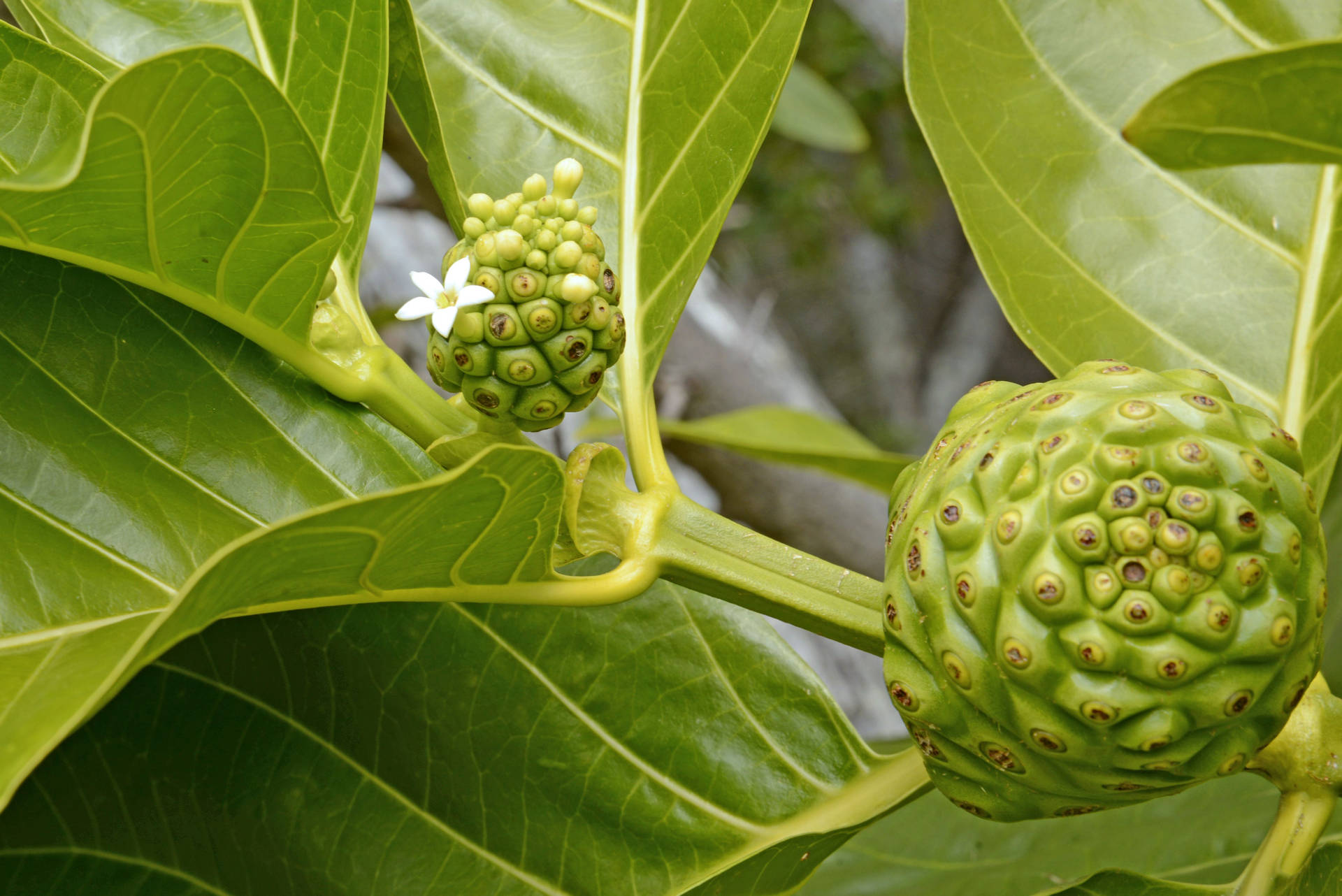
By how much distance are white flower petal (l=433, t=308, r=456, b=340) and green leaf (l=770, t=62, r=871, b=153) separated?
1.76 metres

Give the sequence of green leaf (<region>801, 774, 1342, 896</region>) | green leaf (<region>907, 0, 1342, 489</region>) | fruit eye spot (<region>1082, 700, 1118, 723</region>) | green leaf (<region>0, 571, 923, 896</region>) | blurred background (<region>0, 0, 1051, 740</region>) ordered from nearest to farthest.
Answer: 1. fruit eye spot (<region>1082, 700, 1118, 723</region>)
2. green leaf (<region>0, 571, 923, 896</region>)
3. green leaf (<region>907, 0, 1342, 489</region>)
4. green leaf (<region>801, 774, 1342, 896</region>)
5. blurred background (<region>0, 0, 1051, 740</region>)

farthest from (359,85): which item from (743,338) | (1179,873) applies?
(743,338)

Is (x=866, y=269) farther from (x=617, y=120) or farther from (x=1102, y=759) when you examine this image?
(x=1102, y=759)

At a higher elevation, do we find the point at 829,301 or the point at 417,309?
the point at 417,309

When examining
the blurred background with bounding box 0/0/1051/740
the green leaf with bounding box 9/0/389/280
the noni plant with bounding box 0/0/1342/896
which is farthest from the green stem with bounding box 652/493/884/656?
the blurred background with bounding box 0/0/1051/740

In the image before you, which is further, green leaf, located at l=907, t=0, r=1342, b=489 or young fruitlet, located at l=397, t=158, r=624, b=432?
green leaf, located at l=907, t=0, r=1342, b=489

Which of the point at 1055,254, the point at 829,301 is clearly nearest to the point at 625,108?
the point at 1055,254

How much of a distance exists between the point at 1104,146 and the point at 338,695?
33.0 inches

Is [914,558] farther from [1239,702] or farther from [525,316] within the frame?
[525,316]

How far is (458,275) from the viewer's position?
31.6 inches

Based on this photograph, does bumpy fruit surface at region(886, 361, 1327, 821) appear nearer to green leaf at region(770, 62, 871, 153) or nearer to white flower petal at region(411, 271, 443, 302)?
white flower petal at region(411, 271, 443, 302)

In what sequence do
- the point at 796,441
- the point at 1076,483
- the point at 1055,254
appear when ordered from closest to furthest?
the point at 1076,483 → the point at 1055,254 → the point at 796,441

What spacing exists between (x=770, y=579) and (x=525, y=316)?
9.5 inches

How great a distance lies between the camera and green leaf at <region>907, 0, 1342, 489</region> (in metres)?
1.06
